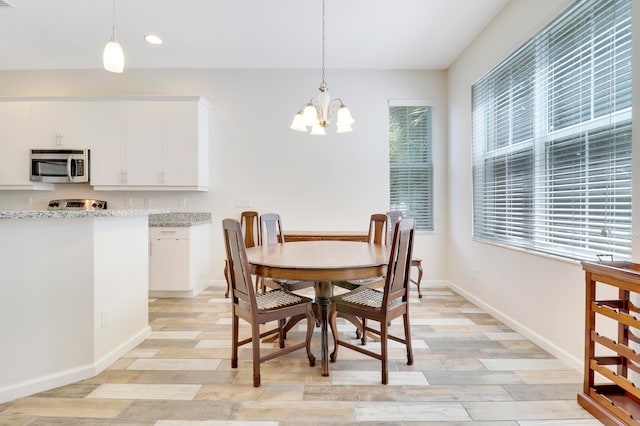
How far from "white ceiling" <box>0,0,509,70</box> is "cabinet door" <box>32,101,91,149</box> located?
24.4 inches

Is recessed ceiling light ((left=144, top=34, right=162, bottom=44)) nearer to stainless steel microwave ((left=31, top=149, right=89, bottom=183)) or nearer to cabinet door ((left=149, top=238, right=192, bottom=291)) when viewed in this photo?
stainless steel microwave ((left=31, top=149, right=89, bottom=183))

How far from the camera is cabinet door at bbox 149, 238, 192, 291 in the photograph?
382cm

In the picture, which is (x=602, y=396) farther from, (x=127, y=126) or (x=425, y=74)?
(x=127, y=126)

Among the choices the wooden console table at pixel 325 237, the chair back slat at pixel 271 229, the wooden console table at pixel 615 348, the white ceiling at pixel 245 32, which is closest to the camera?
the wooden console table at pixel 615 348

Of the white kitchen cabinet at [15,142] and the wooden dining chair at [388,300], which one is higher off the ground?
the white kitchen cabinet at [15,142]

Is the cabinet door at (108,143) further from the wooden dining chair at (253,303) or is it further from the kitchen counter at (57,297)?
the wooden dining chair at (253,303)

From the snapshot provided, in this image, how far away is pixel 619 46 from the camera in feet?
6.00

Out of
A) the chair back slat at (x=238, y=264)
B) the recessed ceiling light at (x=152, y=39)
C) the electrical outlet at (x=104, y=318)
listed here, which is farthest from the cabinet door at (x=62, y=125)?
the chair back slat at (x=238, y=264)

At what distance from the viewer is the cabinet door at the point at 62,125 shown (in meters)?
3.98

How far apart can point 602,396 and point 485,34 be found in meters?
3.22

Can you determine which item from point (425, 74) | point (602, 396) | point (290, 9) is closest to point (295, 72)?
point (290, 9)

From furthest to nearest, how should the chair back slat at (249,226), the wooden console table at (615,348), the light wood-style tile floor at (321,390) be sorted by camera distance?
the chair back slat at (249,226) < the light wood-style tile floor at (321,390) < the wooden console table at (615,348)

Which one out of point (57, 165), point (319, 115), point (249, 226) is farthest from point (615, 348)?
point (57, 165)

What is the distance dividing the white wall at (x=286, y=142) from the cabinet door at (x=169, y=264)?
1.91ft
